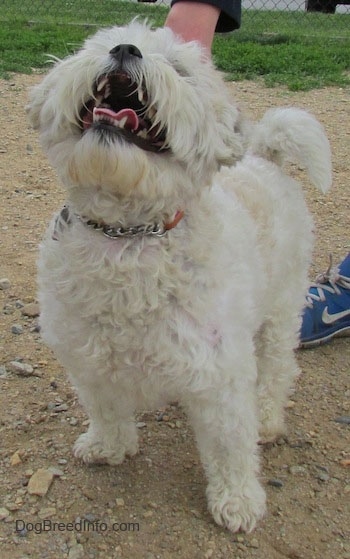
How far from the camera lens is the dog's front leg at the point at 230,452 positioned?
86.0 inches

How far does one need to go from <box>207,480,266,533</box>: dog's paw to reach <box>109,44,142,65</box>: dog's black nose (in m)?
1.42

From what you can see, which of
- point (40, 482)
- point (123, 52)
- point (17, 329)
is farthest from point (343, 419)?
point (123, 52)

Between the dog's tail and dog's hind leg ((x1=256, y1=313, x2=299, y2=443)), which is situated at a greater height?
the dog's tail

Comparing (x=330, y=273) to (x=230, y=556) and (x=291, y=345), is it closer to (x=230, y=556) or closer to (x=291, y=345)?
(x=291, y=345)

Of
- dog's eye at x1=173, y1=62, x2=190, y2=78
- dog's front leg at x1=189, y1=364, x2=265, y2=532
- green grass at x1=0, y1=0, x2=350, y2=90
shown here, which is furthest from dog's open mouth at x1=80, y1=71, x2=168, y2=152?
green grass at x1=0, y1=0, x2=350, y2=90

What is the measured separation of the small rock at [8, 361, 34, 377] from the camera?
302 centimetres

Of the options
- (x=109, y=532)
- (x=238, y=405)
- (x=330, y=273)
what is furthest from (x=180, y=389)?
(x=330, y=273)

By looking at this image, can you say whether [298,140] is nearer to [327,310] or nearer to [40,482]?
[327,310]

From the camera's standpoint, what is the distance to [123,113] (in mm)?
1851

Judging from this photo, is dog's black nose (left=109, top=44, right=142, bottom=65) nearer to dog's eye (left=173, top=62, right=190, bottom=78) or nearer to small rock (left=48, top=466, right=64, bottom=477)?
dog's eye (left=173, top=62, right=190, bottom=78)

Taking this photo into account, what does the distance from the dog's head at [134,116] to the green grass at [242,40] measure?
17.8ft

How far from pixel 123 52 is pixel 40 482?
1466 millimetres

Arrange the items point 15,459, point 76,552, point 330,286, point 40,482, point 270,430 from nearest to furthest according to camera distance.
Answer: point 76,552 < point 40,482 < point 15,459 < point 270,430 < point 330,286

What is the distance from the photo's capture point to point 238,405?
2199 millimetres
